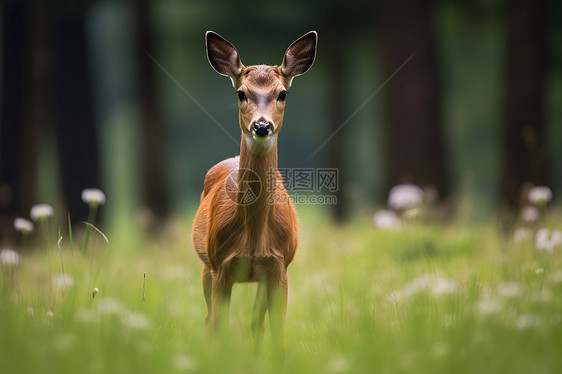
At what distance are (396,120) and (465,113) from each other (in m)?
10.6

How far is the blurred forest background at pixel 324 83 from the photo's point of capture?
8625 mm

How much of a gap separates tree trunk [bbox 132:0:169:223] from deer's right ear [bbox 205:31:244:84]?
7382 mm

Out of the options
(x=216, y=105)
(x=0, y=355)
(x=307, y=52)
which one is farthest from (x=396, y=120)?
(x=216, y=105)

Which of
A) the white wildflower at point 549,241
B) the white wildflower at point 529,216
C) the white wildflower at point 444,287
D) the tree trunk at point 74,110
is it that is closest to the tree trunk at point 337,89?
the tree trunk at point 74,110

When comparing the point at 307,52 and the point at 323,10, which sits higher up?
the point at 323,10

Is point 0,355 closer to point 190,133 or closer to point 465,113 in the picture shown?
point 465,113

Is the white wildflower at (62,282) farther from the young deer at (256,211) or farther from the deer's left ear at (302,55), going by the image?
the deer's left ear at (302,55)

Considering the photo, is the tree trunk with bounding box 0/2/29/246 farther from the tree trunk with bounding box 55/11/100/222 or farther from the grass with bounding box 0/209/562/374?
the grass with bounding box 0/209/562/374

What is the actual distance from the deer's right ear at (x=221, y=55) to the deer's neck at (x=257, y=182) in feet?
1.86

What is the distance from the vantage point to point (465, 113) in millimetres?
19375

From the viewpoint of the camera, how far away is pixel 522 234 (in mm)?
5754

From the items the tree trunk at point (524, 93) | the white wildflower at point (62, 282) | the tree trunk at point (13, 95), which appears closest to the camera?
the white wildflower at point (62, 282)

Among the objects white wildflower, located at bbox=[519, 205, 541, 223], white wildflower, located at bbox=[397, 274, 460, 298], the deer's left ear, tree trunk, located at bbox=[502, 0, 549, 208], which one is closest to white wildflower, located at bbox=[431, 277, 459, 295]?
white wildflower, located at bbox=[397, 274, 460, 298]

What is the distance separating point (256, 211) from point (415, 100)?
6273 millimetres
